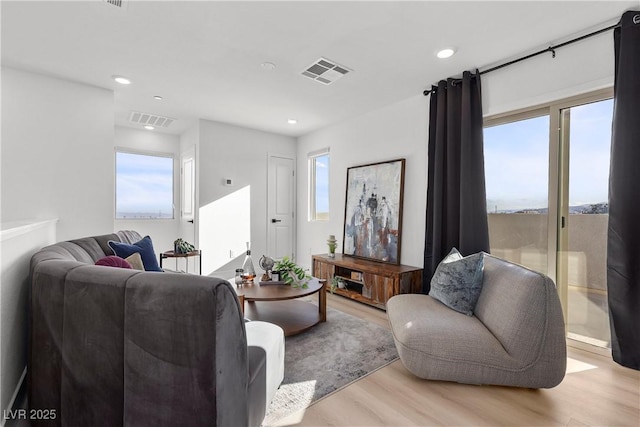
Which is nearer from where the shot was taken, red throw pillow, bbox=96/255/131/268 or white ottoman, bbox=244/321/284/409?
white ottoman, bbox=244/321/284/409

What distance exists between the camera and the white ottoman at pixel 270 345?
4.88ft

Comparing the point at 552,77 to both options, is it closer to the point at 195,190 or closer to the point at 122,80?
the point at 122,80

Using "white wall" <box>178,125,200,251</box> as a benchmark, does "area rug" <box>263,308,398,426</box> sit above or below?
below

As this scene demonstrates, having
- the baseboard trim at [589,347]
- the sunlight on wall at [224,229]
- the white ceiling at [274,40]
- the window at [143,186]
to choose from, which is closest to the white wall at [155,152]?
the window at [143,186]

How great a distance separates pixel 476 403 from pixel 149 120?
17.6 feet

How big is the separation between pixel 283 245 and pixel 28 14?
14.1ft

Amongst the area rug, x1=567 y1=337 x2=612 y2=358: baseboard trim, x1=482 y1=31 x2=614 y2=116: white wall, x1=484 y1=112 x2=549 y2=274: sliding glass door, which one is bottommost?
the area rug

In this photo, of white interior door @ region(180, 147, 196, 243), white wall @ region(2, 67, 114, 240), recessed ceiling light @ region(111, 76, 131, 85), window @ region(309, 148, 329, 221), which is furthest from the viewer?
window @ region(309, 148, 329, 221)

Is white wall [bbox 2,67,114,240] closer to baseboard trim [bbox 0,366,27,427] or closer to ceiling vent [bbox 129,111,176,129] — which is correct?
ceiling vent [bbox 129,111,176,129]

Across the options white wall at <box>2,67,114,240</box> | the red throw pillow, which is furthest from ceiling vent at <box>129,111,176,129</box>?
the red throw pillow

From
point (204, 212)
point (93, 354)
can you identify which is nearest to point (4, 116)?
point (204, 212)

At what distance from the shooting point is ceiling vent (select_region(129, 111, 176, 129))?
A: 4.50 metres

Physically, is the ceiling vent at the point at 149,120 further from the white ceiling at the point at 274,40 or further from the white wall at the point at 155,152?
the white ceiling at the point at 274,40

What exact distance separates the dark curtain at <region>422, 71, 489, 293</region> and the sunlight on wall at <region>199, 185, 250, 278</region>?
3089 millimetres
